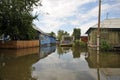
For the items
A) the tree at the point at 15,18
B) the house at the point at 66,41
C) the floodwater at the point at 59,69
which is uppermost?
the tree at the point at 15,18

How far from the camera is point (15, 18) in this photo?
30.1m

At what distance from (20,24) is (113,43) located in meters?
14.3

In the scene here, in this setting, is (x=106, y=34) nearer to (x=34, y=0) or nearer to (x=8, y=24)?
(x=34, y=0)

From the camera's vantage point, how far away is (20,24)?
30.8m

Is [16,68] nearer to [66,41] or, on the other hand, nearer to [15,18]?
[15,18]

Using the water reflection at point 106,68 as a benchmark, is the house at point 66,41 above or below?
above

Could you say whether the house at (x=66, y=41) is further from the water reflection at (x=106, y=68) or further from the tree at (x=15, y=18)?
the water reflection at (x=106, y=68)

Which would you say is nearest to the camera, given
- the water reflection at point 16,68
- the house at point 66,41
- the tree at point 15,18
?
the water reflection at point 16,68

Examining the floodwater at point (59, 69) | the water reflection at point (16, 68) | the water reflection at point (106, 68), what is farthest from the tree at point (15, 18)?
the water reflection at point (106, 68)

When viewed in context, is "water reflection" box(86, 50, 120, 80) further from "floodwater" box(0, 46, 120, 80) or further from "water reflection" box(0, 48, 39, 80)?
"water reflection" box(0, 48, 39, 80)

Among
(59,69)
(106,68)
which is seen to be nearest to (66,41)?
(106,68)

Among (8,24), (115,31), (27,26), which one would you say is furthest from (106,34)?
(8,24)

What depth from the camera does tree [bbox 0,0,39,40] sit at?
29547 millimetres

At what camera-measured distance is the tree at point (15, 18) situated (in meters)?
29.5
